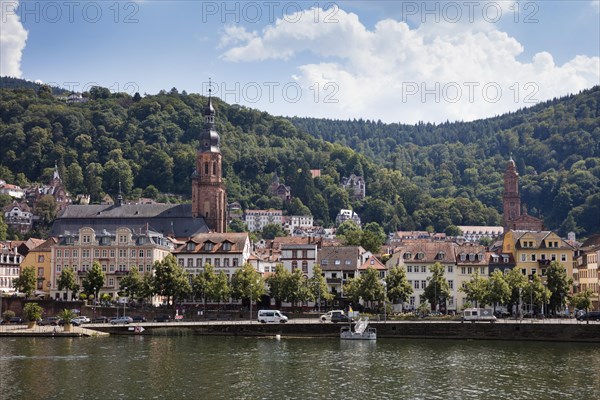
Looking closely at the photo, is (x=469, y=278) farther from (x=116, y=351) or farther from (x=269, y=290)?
(x=116, y=351)

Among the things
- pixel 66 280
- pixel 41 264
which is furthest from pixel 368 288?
pixel 41 264

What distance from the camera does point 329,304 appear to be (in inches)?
5231

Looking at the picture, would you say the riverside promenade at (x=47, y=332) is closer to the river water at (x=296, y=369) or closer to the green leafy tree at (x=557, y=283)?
the river water at (x=296, y=369)

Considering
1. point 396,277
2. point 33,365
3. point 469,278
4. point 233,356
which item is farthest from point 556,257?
point 33,365

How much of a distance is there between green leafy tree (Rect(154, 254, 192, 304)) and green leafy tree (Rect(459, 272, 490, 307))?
35.3 meters

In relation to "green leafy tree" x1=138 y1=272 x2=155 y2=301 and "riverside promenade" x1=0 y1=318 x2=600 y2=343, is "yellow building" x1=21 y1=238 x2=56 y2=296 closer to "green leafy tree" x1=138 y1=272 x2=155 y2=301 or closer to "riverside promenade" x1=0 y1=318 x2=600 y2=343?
"green leafy tree" x1=138 y1=272 x2=155 y2=301

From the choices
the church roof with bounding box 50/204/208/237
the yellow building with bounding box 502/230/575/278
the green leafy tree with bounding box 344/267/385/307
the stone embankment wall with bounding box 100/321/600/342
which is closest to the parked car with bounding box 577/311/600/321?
the stone embankment wall with bounding box 100/321/600/342

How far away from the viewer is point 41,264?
483 feet

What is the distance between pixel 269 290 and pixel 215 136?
63291 millimetres

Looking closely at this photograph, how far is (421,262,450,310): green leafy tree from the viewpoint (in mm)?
122500

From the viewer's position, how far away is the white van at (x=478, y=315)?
107 metres

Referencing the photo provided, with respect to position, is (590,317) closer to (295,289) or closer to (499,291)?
(499,291)

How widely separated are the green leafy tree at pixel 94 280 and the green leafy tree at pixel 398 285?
39.1m

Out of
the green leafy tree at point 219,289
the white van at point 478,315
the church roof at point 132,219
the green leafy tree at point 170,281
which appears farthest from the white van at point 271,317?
the church roof at point 132,219
